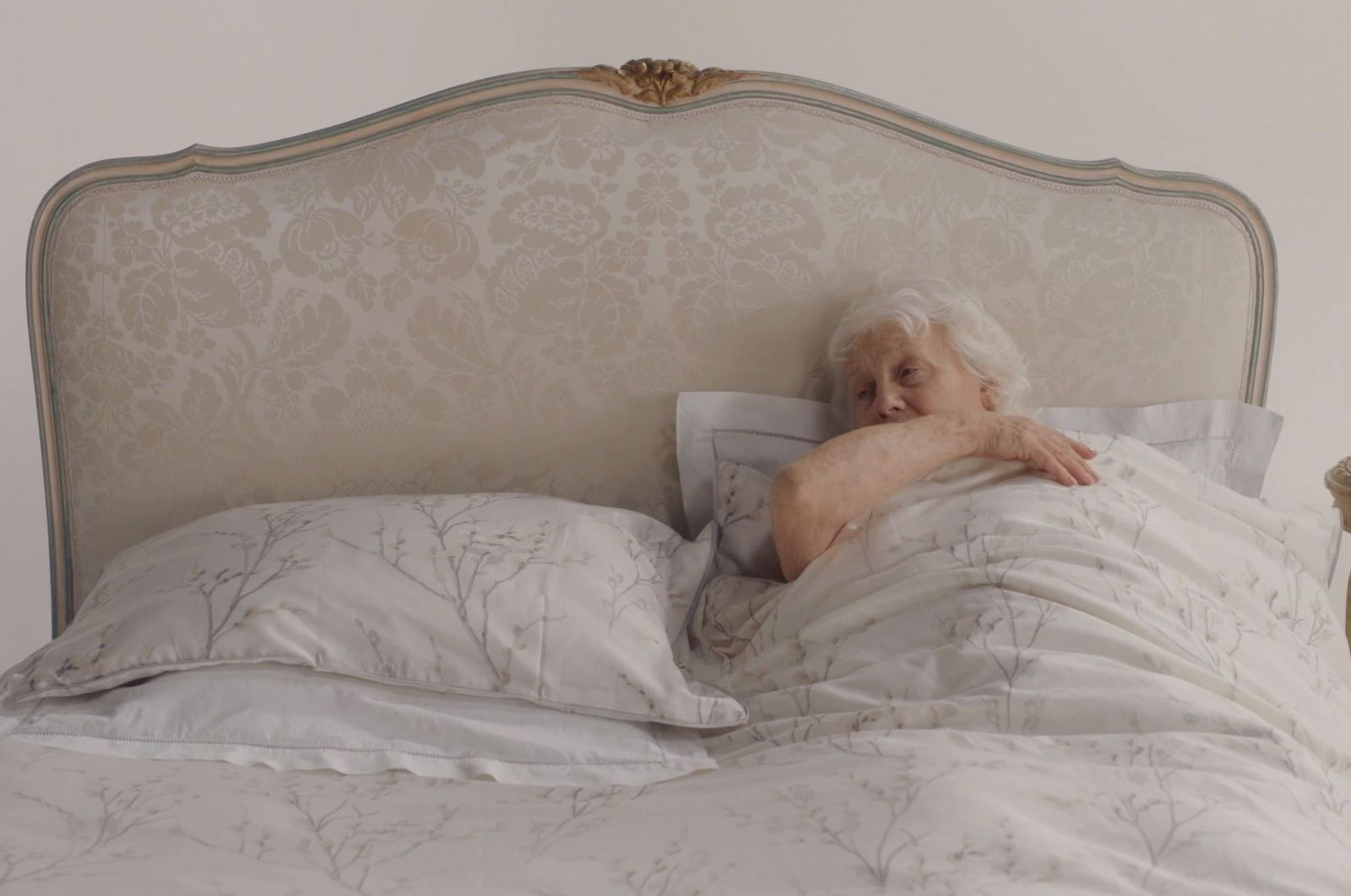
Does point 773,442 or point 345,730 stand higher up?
point 773,442

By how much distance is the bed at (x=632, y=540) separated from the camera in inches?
45.4

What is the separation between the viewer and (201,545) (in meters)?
1.57

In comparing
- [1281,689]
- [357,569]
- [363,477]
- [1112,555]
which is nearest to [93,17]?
[363,477]

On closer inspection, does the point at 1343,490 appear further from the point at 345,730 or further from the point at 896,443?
the point at 345,730

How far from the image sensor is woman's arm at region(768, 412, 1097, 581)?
1.64 meters

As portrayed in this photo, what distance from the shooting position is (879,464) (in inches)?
65.9

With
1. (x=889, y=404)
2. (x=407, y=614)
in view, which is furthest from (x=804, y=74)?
(x=407, y=614)

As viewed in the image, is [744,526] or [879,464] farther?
[744,526]

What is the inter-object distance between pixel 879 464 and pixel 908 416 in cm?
21

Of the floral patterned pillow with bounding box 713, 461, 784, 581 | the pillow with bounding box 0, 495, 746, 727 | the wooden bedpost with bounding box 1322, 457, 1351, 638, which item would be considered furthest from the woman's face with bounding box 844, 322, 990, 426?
the wooden bedpost with bounding box 1322, 457, 1351, 638

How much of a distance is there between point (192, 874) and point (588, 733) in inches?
18.7

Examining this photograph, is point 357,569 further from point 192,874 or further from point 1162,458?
point 1162,458

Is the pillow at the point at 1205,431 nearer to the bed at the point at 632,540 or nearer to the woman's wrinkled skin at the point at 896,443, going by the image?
the bed at the point at 632,540

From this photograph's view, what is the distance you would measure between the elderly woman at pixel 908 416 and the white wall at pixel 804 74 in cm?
91
